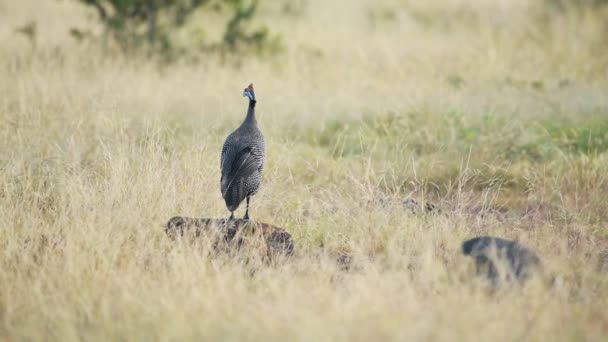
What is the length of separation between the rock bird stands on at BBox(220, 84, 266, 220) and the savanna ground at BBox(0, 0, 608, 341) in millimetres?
480

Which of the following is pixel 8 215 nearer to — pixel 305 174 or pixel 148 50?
pixel 305 174

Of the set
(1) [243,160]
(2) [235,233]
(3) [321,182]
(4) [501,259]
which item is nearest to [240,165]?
(1) [243,160]

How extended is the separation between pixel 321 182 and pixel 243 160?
6.19 feet

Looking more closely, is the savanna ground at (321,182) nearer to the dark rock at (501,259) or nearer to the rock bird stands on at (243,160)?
the dark rock at (501,259)

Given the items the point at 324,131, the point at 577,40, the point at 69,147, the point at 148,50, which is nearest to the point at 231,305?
the point at 69,147

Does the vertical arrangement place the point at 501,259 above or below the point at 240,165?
below

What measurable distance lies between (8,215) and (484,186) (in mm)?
3972

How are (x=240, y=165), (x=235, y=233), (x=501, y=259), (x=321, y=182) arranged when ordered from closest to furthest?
(x=501, y=259)
(x=235, y=233)
(x=240, y=165)
(x=321, y=182)

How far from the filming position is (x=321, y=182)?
260 inches

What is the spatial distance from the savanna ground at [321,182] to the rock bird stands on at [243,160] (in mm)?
480

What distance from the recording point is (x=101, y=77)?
9219 mm

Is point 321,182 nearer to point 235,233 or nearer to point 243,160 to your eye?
point 243,160

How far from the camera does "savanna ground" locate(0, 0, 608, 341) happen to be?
3500mm

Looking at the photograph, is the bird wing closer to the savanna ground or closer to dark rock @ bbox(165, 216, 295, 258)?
dark rock @ bbox(165, 216, 295, 258)
